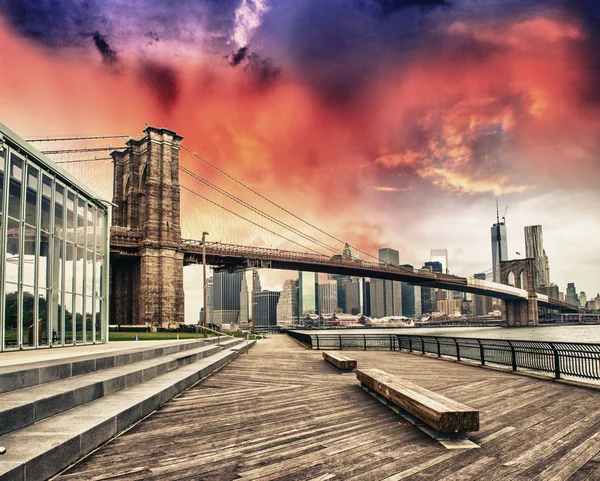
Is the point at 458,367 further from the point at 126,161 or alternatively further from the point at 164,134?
the point at 126,161

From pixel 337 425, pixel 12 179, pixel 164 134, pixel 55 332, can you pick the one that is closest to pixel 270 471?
pixel 337 425

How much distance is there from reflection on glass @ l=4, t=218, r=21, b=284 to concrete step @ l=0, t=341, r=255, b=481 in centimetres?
649

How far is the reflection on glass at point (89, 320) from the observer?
18031mm

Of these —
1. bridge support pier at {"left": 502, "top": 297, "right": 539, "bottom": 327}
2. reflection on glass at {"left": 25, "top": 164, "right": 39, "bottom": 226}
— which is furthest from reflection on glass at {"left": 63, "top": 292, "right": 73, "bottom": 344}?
bridge support pier at {"left": 502, "top": 297, "right": 539, "bottom": 327}

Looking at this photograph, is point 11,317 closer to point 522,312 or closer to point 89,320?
point 89,320

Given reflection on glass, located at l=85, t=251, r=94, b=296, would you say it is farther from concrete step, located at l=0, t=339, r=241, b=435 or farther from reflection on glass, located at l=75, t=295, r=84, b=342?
concrete step, located at l=0, t=339, r=241, b=435

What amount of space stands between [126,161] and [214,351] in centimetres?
6069

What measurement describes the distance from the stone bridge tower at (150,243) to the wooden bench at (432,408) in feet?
164

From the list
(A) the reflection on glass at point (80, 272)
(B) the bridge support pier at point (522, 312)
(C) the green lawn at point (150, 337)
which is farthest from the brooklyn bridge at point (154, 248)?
(B) the bridge support pier at point (522, 312)

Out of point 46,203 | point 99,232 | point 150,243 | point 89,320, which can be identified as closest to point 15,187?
point 46,203

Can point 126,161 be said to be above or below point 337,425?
above

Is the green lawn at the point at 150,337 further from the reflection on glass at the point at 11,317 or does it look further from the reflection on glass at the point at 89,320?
the reflection on glass at the point at 11,317

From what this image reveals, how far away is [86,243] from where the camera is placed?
17.7 m

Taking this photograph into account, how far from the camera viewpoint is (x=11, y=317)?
41.9 feet
